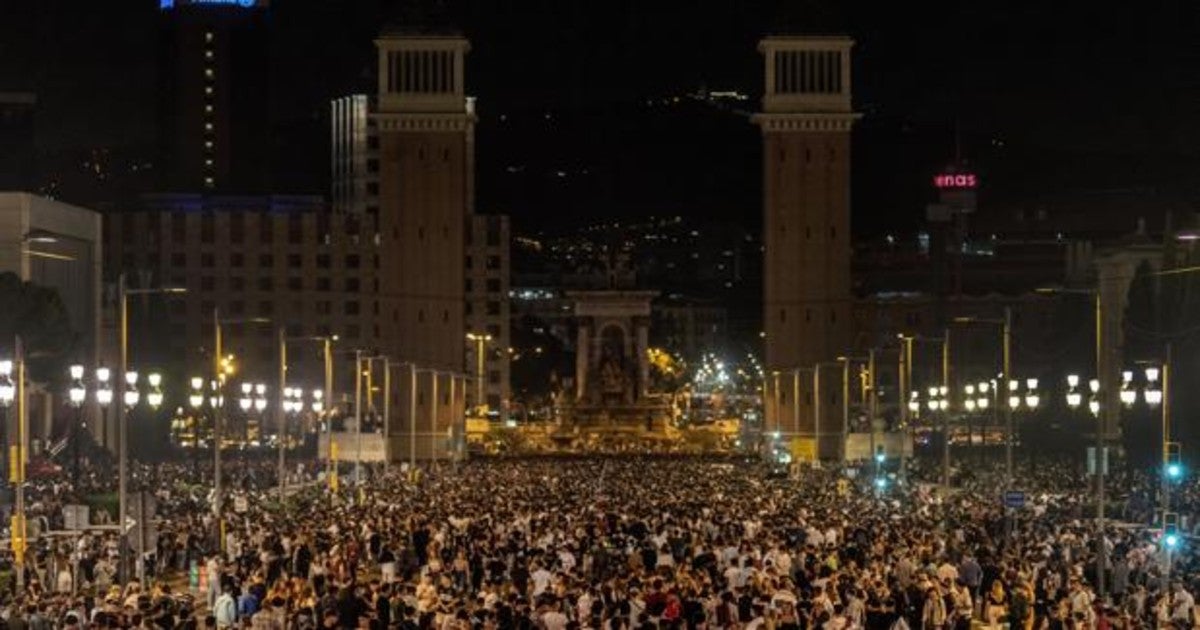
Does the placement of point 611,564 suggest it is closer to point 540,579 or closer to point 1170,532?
point 540,579

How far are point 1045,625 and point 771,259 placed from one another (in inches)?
6300

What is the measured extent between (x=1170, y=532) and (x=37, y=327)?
61.3m

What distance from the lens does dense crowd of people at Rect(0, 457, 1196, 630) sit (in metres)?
38.5

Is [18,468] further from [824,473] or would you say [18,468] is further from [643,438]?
[643,438]

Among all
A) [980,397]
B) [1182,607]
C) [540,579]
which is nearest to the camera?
[1182,607]

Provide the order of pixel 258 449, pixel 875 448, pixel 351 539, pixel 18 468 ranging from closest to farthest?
1. pixel 18 468
2. pixel 351 539
3. pixel 875 448
4. pixel 258 449

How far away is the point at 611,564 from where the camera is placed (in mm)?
50844

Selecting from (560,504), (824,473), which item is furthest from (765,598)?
(824,473)

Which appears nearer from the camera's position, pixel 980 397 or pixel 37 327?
pixel 37 327

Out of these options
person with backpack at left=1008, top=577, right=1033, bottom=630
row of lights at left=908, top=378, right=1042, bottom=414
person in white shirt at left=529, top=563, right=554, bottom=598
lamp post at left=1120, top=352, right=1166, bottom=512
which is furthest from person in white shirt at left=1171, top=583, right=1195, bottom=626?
row of lights at left=908, top=378, right=1042, bottom=414

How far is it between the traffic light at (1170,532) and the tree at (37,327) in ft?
181

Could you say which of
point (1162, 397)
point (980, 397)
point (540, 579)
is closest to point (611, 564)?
point (540, 579)

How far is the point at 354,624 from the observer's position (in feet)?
125

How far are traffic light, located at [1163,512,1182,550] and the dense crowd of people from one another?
42 cm
